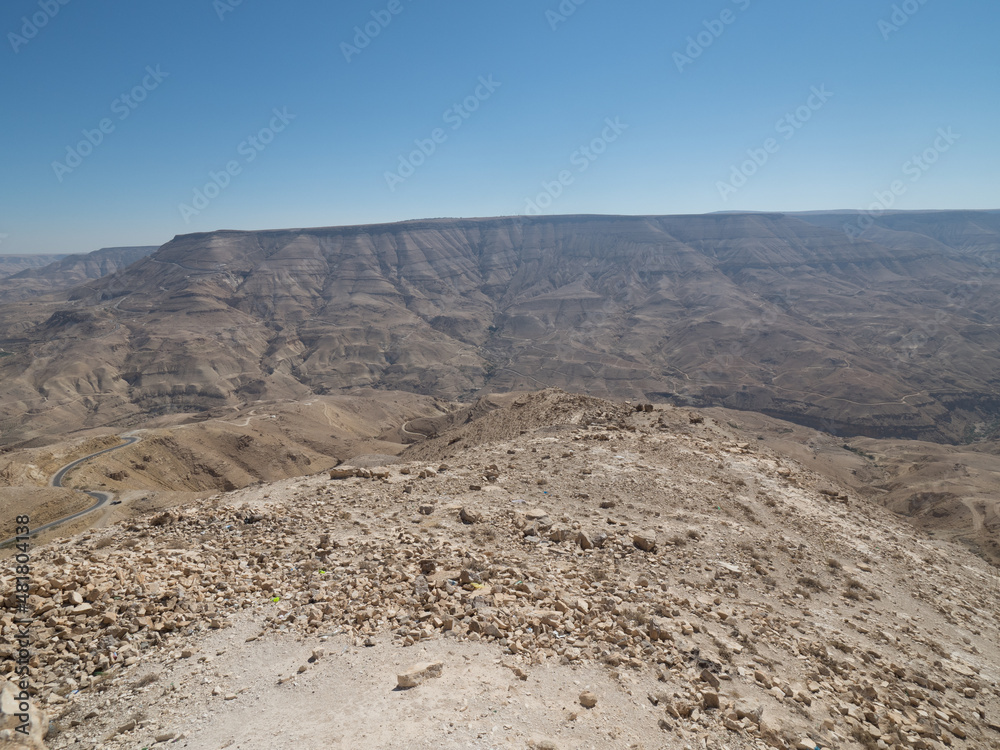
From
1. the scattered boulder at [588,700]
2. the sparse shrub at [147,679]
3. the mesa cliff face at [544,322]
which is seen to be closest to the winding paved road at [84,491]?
the sparse shrub at [147,679]

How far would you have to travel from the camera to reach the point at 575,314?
13900 cm

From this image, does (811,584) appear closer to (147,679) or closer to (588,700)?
(588,700)

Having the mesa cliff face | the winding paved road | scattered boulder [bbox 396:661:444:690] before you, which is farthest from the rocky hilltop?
the mesa cliff face

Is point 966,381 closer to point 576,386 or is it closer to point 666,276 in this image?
point 576,386

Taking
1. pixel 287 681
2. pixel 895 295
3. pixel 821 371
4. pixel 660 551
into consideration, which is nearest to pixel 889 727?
pixel 660 551

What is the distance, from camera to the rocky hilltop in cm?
604

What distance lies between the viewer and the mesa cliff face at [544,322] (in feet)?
294

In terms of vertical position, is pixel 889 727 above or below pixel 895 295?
below

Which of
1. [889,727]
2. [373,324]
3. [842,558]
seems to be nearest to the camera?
[889,727]

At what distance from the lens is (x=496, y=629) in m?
7.57

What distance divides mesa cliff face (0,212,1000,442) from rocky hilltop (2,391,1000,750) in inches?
3110

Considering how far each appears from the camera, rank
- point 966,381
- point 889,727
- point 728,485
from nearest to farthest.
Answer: point 889,727 < point 728,485 < point 966,381

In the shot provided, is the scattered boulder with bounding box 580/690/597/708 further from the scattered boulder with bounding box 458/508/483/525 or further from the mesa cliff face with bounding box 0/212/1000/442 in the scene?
the mesa cliff face with bounding box 0/212/1000/442

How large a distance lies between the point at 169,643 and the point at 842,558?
1718 cm
